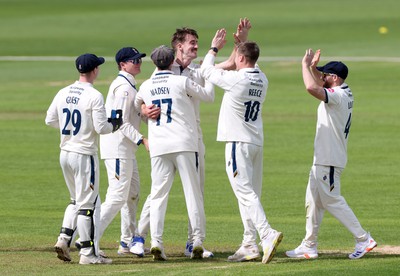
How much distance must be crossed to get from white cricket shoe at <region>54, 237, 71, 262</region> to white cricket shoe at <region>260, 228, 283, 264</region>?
2.31m

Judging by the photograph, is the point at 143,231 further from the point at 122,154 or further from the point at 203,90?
the point at 203,90

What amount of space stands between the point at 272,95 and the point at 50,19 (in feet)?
A: 96.8

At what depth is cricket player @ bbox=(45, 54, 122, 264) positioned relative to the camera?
11.7m

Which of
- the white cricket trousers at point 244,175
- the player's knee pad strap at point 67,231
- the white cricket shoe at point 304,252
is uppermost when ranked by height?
the white cricket trousers at point 244,175

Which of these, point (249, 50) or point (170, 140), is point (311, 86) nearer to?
point (249, 50)

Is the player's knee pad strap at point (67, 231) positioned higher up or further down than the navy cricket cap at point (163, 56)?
further down

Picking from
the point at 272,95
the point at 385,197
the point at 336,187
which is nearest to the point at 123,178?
the point at 336,187

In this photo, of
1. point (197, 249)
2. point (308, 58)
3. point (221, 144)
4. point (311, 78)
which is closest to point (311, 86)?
point (311, 78)

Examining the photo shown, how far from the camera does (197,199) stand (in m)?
12.1

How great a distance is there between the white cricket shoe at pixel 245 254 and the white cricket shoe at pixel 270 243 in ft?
1.50

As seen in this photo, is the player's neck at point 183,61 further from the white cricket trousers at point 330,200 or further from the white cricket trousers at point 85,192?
the white cricket trousers at point 330,200

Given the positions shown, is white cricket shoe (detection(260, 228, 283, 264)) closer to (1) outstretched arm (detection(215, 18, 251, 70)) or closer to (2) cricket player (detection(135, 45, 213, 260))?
(2) cricket player (detection(135, 45, 213, 260))

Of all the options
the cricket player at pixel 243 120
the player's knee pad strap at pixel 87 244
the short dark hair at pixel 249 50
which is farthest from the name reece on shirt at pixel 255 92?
the player's knee pad strap at pixel 87 244

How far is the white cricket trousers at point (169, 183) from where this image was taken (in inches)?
474
